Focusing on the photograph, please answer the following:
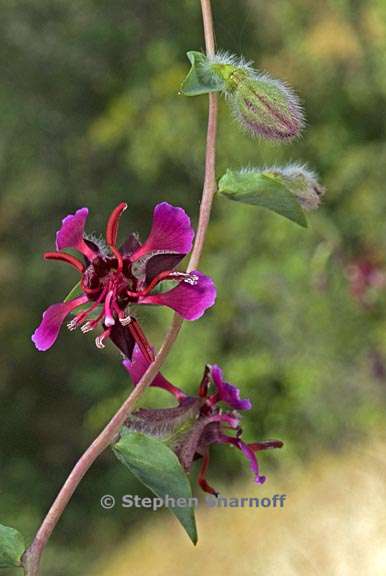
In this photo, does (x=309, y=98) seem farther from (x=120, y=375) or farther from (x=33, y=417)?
(x=33, y=417)

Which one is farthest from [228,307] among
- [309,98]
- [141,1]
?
[141,1]

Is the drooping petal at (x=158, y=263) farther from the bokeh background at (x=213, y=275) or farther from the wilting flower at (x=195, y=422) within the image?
the bokeh background at (x=213, y=275)

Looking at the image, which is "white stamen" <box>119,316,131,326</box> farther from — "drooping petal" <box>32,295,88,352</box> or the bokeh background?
the bokeh background

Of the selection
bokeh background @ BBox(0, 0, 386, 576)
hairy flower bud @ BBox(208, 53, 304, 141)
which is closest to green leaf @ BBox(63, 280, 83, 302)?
hairy flower bud @ BBox(208, 53, 304, 141)

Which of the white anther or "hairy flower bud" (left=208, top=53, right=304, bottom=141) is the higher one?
"hairy flower bud" (left=208, top=53, right=304, bottom=141)

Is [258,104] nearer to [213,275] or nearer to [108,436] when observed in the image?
[108,436]

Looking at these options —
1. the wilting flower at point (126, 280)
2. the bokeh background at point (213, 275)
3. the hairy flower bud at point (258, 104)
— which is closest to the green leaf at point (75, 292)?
the wilting flower at point (126, 280)
